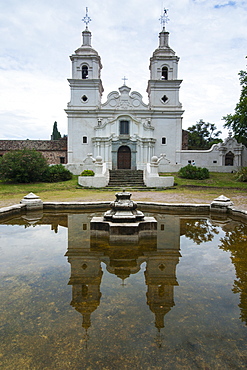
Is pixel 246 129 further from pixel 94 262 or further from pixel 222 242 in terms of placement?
pixel 94 262

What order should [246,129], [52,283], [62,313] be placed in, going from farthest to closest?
[246,129] < [52,283] < [62,313]

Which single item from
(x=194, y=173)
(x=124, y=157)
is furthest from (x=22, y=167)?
(x=194, y=173)

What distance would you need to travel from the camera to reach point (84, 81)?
28891 mm

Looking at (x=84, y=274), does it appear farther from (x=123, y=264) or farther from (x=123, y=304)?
(x=123, y=304)

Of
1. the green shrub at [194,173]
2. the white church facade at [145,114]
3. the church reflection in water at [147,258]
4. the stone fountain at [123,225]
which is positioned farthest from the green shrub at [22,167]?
the stone fountain at [123,225]

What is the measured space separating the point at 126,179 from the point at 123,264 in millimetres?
16863

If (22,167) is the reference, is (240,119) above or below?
above

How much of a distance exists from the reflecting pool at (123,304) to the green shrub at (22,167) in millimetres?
15635

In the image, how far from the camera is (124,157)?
2761 centimetres

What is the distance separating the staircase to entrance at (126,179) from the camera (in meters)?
19.7

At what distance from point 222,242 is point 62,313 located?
152 inches

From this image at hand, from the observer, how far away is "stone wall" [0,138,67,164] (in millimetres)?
30922

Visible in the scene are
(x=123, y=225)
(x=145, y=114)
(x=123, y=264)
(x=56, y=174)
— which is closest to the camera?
(x=123, y=264)

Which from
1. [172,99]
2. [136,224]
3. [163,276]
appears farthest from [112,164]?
[163,276]
